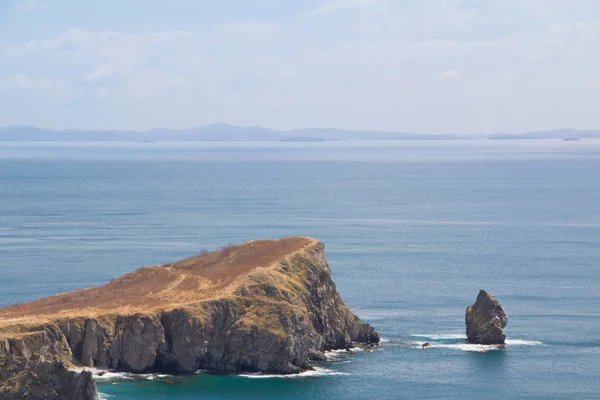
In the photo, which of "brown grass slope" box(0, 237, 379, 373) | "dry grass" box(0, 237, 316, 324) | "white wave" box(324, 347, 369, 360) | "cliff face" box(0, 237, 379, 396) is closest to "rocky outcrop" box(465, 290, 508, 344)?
"white wave" box(324, 347, 369, 360)

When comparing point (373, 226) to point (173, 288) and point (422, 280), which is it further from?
point (173, 288)

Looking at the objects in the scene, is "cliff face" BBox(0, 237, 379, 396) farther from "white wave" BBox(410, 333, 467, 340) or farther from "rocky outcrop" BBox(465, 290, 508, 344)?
"rocky outcrop" BBox(465, 290, 508, 344)

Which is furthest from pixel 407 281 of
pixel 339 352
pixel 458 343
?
pixel 339 352

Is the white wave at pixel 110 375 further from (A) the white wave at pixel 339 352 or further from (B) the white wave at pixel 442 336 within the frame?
(B) the white wave at pixel 442 336

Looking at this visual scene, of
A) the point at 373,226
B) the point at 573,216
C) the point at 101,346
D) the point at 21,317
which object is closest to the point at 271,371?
the point at 101,346

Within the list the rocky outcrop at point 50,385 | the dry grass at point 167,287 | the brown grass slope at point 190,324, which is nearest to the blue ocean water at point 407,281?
the brown grass slope at point 190,324

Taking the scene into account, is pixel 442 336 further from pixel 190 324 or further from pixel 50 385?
pixel 50 385
